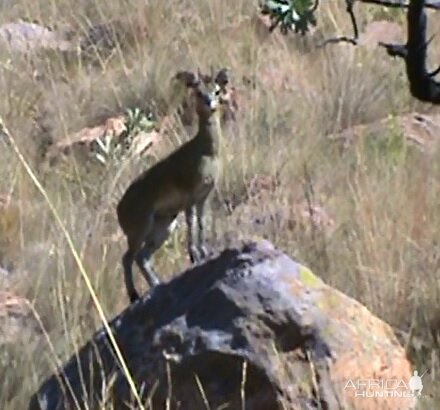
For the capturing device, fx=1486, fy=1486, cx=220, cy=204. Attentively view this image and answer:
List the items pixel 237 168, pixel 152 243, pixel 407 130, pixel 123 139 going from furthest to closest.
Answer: pixel 123 139
pixel 407 130
pixel 237 168
pixel 152 243

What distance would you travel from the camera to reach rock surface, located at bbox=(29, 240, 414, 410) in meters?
3.59

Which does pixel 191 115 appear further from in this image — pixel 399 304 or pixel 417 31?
pixel 417 31

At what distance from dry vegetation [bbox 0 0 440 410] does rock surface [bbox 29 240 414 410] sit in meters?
0.42

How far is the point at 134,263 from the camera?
4.93m

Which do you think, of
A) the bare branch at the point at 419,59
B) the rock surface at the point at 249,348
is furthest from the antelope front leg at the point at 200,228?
the bare branch at the point at 419,59

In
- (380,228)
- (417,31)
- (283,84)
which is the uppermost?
(417,31)

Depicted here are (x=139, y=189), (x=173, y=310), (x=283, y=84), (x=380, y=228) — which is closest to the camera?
(x=173, y=310)

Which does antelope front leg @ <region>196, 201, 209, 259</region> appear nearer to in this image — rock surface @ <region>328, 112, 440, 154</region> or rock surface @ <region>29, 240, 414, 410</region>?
rock surface @ <region>29, 240, 414, 410</region>

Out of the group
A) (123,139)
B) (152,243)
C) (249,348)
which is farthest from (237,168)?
(249,348)

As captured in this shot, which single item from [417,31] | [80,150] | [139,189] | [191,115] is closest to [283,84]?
[191,115]

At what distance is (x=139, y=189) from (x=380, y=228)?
37.4 inches

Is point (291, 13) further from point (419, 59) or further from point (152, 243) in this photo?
point (152, 243)

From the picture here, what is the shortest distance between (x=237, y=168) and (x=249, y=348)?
281 centimetres

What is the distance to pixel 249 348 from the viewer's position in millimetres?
3609
